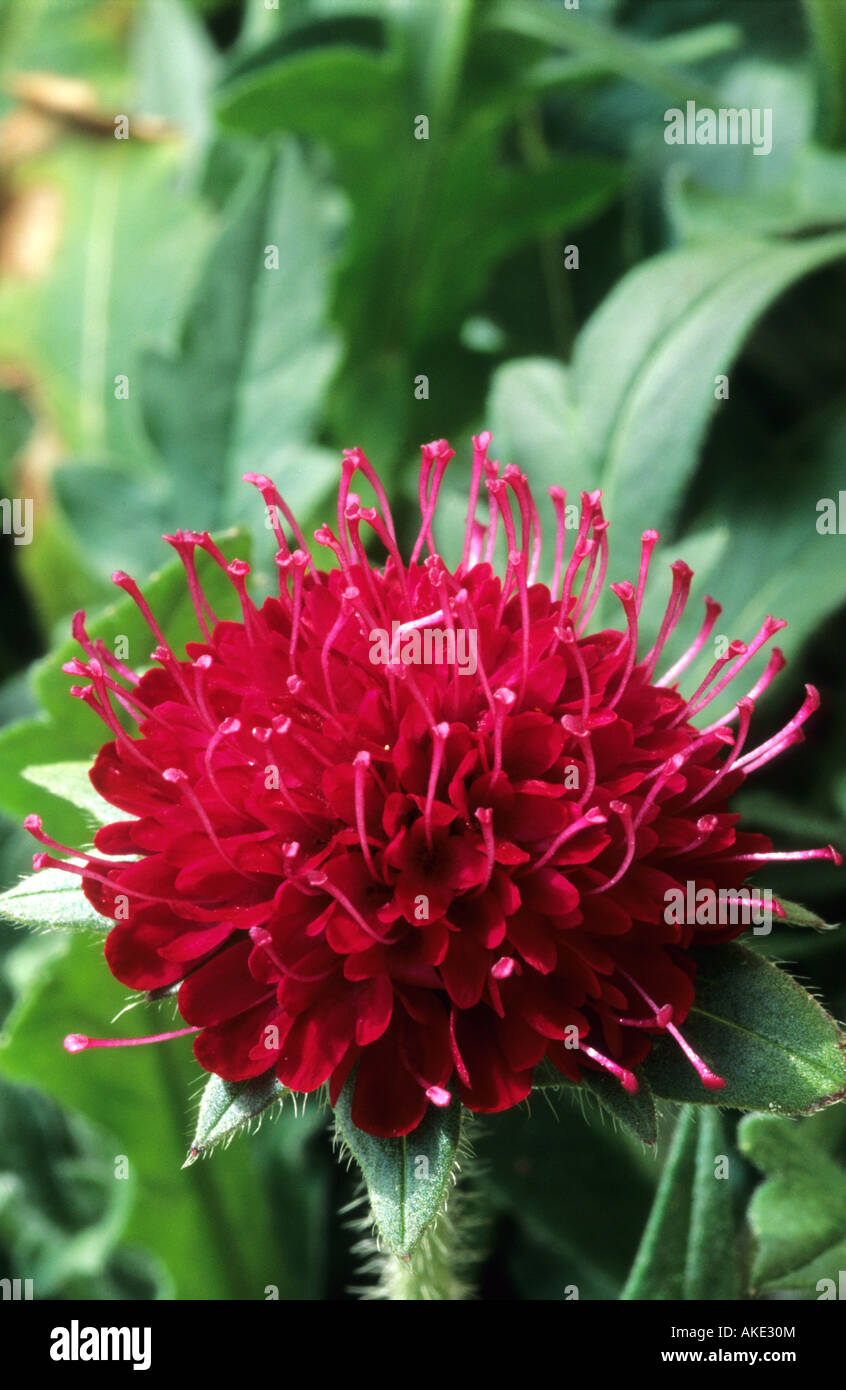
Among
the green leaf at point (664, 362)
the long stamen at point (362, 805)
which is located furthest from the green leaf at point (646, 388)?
the long stamen at point (362, 805)

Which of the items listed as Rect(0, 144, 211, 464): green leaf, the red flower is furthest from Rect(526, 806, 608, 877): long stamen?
Rect(0, 144, 211, 464): green leaf

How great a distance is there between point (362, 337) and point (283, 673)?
0.74m

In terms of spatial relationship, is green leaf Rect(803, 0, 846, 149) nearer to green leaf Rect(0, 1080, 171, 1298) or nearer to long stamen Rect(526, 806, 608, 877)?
long stamen Rect(526, 806, 608, 877)

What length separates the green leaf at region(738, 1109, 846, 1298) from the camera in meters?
0.81

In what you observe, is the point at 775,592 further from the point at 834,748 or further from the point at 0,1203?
the point at 0,1203

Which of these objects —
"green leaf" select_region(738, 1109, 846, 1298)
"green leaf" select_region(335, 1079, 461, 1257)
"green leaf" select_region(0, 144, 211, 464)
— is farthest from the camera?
"green leaf" select_region(0, 144, 211, 464)

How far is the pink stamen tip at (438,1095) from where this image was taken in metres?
0.58

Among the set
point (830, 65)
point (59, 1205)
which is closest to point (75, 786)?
point (59, 1205)

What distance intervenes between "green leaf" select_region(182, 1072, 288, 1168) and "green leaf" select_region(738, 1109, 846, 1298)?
1.07 feet

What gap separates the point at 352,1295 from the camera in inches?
44.3

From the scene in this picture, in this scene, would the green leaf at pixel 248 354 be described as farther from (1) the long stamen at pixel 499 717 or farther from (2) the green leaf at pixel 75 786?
(1) the long stamen at pixel 499 717

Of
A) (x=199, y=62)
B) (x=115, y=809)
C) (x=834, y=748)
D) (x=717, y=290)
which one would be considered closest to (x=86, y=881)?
(x=115, y=809)

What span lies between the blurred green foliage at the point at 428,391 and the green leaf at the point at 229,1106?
322 millimetres

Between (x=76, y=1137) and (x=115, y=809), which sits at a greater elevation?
(x=115, y=809)
